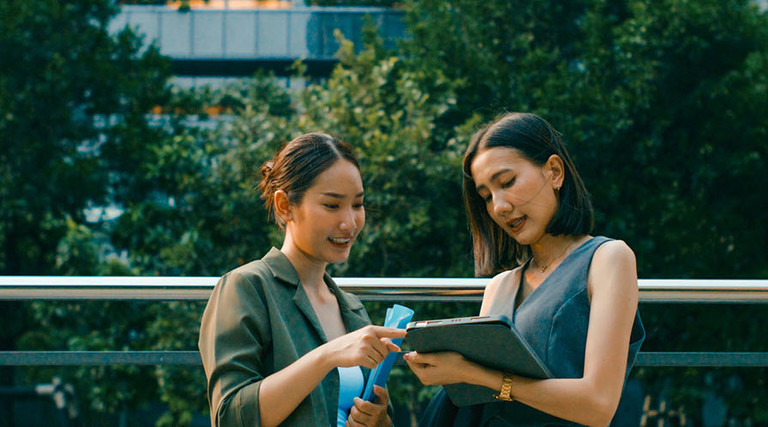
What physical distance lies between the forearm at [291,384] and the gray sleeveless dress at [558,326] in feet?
1.27

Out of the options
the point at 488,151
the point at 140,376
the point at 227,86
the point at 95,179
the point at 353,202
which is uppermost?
the point at 488,151

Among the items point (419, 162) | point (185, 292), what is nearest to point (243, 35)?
point (419, 162)

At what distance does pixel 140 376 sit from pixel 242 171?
9.14 ft

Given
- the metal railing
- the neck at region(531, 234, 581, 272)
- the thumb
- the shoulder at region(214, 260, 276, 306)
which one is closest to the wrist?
the thumb

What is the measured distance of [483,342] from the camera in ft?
5.64

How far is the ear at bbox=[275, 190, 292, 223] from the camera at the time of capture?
6.91 feet

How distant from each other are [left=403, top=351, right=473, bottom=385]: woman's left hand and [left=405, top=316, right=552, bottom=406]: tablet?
0.05ft

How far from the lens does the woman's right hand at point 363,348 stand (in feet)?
5.85

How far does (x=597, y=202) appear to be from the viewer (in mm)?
9531

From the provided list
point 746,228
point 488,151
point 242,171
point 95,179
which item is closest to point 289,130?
point 242,171

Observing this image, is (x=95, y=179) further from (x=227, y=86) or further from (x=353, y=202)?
(x=353, y=202)

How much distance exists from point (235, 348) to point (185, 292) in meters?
0.79

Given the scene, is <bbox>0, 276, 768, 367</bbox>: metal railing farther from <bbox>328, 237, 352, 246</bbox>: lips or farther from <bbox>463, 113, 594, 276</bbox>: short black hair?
<bbox>463, 113, 594, 276</bbox>: short black hair

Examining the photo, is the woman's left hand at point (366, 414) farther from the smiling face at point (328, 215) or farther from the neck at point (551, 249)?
the neck at point (551, 249)
